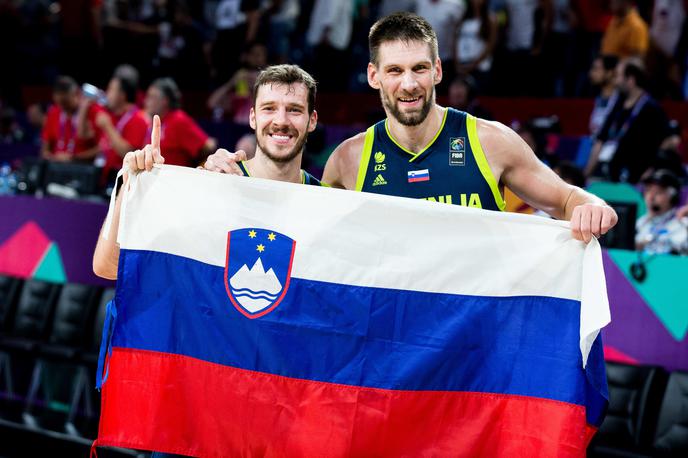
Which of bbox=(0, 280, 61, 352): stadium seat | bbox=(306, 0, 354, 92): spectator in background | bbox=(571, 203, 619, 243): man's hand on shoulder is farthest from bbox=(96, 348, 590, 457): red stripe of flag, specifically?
bbox=(306, 0, 354, 92): spectator in background

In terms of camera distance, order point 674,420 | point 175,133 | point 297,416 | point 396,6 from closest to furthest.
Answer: point 297,416 → point 674,420 → point 175,133 → point 396,6

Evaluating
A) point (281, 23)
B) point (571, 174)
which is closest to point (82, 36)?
point (281, 23)

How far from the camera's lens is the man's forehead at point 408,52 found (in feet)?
12.1

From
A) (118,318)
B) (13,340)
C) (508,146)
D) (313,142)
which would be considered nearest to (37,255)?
A: (13,340)

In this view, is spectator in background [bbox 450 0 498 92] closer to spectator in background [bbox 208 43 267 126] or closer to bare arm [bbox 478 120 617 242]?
spectator in background [bbox 208 43 267 126]

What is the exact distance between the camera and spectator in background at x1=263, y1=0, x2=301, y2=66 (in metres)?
11.7

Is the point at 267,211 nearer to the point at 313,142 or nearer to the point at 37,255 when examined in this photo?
the point at 37,255

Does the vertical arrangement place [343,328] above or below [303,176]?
below

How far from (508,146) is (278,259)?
99cm

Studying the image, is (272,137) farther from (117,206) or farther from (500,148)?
(500,148)

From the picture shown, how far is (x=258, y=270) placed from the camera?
359 cm

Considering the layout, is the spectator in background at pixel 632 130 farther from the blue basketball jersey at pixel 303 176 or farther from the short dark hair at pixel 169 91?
the blue basketball jersey at pixel 303 176

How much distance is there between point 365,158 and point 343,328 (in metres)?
0.78

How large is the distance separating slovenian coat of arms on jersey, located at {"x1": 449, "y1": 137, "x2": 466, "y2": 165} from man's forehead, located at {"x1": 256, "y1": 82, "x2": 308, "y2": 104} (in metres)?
0.59
